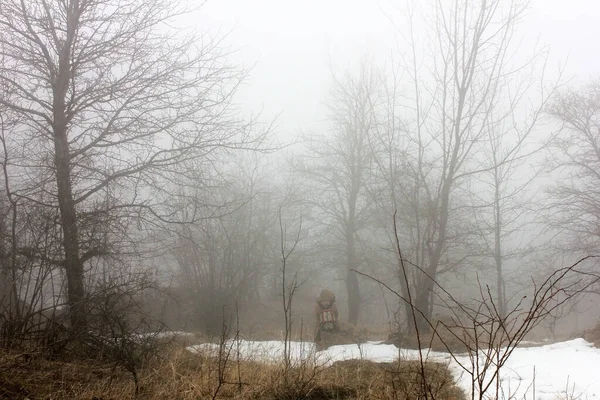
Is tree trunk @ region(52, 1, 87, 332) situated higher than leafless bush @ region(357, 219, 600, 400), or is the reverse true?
tree trunk @ region(52, 1, 87, 332)

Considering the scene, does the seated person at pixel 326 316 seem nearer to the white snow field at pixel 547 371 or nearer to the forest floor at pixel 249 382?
the white snow field at pixel 547 371

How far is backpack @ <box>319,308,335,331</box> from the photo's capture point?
1015cm

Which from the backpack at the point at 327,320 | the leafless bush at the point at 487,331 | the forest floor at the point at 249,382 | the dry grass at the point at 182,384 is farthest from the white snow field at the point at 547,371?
the backpack at the point at 327,320

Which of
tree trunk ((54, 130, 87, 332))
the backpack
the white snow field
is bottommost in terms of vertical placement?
the white snow field

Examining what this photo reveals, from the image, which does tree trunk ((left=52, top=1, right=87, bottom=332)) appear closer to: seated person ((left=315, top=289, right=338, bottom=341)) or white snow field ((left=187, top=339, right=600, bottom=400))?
white snow field ((left=187, top=339, right=600, bottom=400))

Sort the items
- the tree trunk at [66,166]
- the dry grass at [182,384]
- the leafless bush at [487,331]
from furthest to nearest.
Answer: the tree trunk at [66,166] → the dry grass at [182,384] → the leafless bush at [487,331]

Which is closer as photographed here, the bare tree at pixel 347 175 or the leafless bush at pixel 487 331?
the leafless bush at pixel 487 331

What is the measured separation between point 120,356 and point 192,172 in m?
3.31

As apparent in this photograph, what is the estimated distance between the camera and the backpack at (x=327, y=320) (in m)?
10.1

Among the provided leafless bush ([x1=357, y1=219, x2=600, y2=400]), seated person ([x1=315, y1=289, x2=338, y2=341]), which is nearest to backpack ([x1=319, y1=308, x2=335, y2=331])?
seated person ([x1=315, y1=289, x2=338, y2=341])

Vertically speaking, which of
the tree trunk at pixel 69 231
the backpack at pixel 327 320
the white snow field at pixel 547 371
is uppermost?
the tree trunk at pixel 69 231

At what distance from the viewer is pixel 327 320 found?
10180 mm

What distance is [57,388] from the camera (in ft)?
11.0

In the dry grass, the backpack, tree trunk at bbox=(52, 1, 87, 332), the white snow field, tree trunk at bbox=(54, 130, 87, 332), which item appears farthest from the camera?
the backpack
